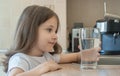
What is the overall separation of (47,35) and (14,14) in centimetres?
113

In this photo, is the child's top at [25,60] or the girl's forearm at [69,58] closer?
the child's top at [25,60]

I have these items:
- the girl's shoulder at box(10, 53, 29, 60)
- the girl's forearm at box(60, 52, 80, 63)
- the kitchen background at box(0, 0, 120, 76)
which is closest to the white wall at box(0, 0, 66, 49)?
the kitchen background at box(0, 0, 120, 76)

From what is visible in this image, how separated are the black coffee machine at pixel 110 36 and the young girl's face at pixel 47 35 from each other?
78 centimetres

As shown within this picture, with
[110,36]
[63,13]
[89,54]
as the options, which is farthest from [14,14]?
[89,54]

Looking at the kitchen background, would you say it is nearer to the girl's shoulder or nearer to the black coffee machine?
the black coffee machine

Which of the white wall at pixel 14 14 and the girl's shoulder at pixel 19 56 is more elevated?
the white wall at pixel 14 14

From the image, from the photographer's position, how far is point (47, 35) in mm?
1252

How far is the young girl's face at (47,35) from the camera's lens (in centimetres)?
125

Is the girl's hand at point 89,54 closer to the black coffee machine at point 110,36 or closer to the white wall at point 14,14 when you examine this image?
the black coffee machine at point 110,36

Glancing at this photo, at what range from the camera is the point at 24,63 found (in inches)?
45.3

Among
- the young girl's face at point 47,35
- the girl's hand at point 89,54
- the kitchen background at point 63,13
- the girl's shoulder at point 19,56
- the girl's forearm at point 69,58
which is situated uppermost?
the kitchen background at point 63,13

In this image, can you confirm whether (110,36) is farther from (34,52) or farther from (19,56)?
(19,56)

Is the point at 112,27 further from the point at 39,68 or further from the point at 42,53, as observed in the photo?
the point at 39,68

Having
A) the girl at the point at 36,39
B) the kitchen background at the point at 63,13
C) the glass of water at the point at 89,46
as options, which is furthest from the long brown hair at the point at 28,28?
the kitchen background at the point at 63,13
